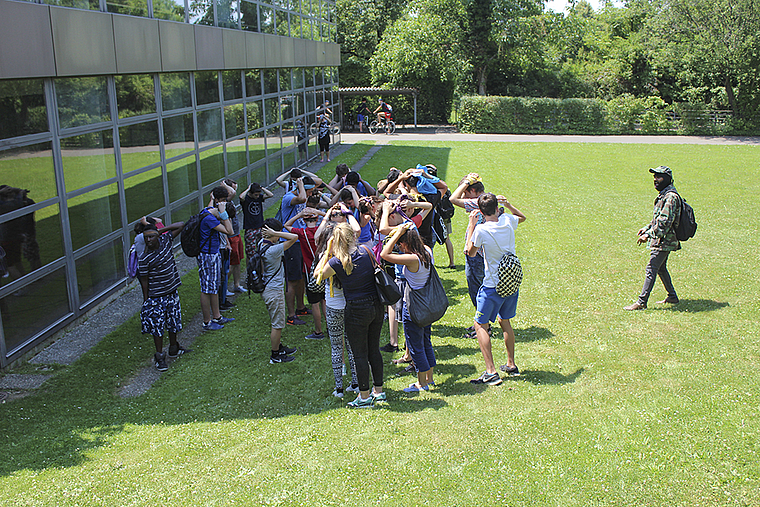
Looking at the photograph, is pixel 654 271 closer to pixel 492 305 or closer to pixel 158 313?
pixel 492 305

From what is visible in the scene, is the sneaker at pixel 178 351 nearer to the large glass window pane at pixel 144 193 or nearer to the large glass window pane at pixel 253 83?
the large glass window pane at pixel 144 193

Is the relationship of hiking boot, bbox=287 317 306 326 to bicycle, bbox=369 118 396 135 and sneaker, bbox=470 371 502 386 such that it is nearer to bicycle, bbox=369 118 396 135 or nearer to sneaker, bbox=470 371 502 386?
sneaker, bbox=470 371 502 386

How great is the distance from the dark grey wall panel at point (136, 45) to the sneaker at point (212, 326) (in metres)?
4.04

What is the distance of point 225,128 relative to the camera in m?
14.0

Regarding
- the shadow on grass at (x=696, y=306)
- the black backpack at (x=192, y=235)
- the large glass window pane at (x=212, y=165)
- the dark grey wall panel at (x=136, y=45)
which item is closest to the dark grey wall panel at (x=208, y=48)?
the large glass window pane at (x=212, y=165)

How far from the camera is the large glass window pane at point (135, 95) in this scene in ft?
31.1

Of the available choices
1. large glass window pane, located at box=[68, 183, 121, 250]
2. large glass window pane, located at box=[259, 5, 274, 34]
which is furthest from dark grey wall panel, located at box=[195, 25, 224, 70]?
large glass window pane, located at box=[68, 183, 121, 250]

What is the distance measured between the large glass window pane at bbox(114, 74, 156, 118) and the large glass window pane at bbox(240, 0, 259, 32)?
17.8ft

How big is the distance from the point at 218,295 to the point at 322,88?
56.9ft

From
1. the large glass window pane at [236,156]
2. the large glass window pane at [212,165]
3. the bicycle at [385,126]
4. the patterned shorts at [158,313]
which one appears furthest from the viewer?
the bicycle at [385,126]

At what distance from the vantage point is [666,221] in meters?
7.92

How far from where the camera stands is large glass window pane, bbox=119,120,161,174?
9.62 meters

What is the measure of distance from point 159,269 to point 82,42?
365 cm

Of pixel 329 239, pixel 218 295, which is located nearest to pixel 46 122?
pixel 218 295
